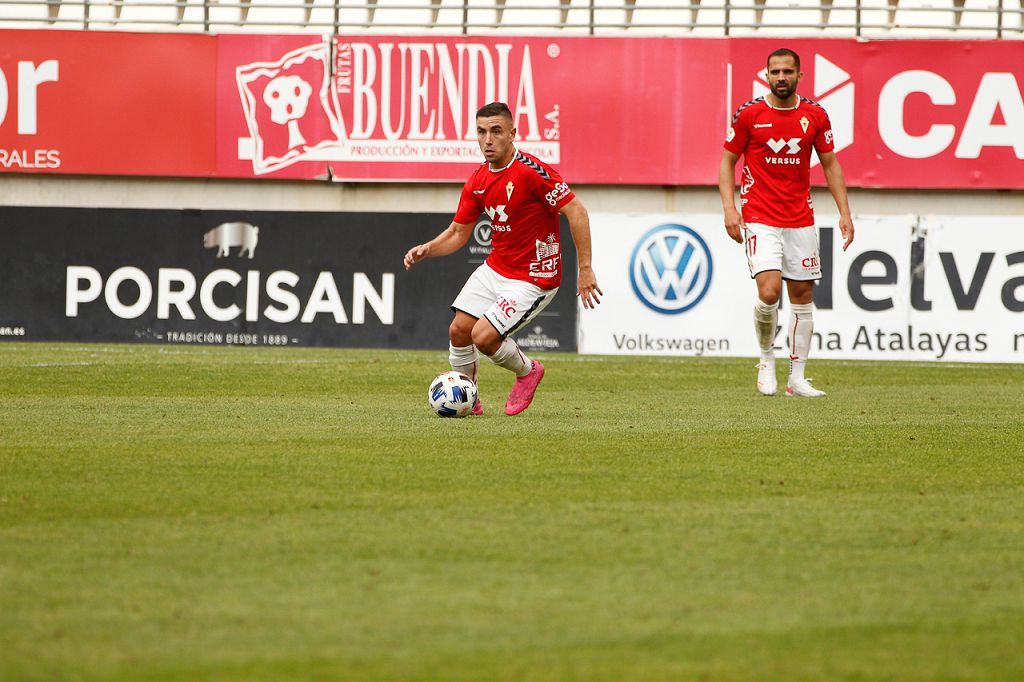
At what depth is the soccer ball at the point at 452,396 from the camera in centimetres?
867

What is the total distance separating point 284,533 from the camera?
16.2 feet

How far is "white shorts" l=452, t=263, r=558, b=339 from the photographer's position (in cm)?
885

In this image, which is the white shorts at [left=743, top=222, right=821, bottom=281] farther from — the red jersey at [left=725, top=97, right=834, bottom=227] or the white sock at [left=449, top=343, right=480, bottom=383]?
the white sock at [left=449, top=343, right=480, bottom=383]

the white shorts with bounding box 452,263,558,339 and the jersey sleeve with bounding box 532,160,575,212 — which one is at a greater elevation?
the jersey sleeve with bounding box 532,160,575,212

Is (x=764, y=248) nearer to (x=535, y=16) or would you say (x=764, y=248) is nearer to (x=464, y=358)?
(x=464, y=358)

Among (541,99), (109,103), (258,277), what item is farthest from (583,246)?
(109,103)

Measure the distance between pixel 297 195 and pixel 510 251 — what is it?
1066 centimetres

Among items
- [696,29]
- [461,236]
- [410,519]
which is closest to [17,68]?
[696,29]

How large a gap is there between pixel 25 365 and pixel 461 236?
524cm

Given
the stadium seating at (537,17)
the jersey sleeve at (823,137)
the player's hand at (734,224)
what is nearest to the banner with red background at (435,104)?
the stadium seating at (537,17)

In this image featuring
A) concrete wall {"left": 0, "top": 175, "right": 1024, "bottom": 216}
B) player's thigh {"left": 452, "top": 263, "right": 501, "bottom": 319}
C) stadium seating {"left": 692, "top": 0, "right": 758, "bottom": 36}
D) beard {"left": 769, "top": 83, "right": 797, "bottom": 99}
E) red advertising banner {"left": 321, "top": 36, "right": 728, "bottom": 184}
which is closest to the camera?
player's thigh {"left": 452, "top": 263, "right": 501, "bottom": 319}

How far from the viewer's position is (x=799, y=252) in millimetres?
10719

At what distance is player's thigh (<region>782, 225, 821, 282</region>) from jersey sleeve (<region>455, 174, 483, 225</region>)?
262cm

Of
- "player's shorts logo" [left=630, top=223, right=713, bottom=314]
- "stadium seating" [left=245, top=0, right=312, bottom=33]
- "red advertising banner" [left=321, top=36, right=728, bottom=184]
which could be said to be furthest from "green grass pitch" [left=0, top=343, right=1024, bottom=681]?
"stadium seating" [left=245, top=0, right=312, bottom=33]
